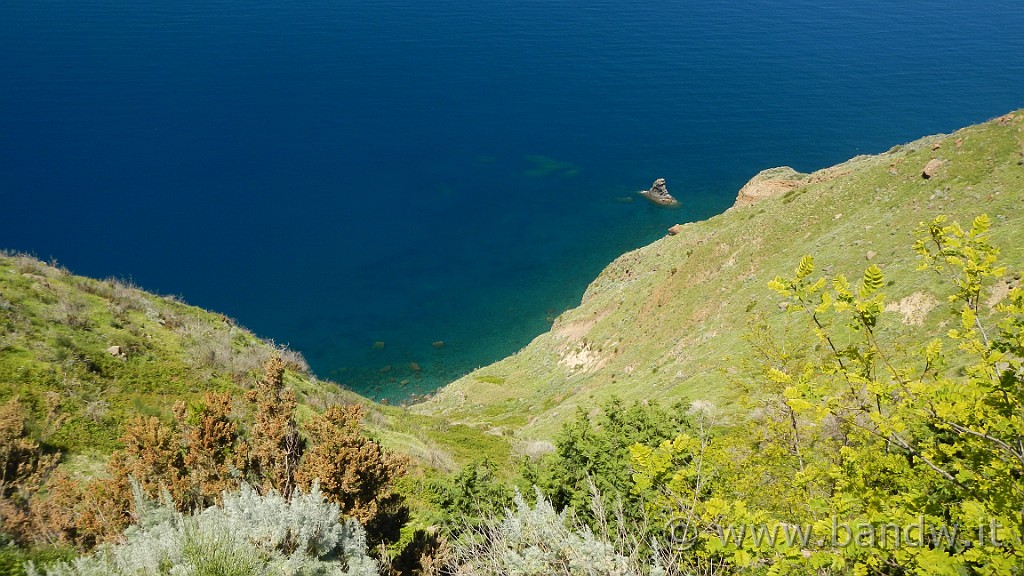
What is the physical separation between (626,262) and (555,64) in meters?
102

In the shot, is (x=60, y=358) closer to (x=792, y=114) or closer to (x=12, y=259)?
(x=12, y=259)

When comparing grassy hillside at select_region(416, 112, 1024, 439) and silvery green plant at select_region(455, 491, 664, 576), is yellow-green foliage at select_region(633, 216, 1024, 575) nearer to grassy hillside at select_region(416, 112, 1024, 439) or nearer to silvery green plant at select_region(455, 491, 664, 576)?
silvery green plant at select_region(455, 491, 664, 576)

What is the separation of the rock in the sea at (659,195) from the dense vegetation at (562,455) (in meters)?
60.9

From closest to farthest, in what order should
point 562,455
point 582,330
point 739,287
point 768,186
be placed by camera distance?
point 562,455 < point 739,287 < point 582,330 < point 768,186

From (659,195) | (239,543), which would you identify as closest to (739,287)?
(239,543)

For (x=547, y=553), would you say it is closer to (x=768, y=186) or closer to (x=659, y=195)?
(x=768, y=186)

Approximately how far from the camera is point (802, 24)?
16700cm

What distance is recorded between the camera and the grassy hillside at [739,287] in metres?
22.9

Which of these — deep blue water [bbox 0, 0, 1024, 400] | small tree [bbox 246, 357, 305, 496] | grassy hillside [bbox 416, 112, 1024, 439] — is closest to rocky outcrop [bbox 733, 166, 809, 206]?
grassy hillside [bbox 416, 112, 1024, 439]

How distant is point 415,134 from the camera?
108m

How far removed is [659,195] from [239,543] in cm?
8721

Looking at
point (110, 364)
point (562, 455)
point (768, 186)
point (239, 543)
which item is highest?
point (768, 186)

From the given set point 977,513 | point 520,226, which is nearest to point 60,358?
point 977,513

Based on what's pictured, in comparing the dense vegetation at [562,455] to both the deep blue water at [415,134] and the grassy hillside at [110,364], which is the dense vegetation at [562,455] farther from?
the deep blue water at [415,134]
